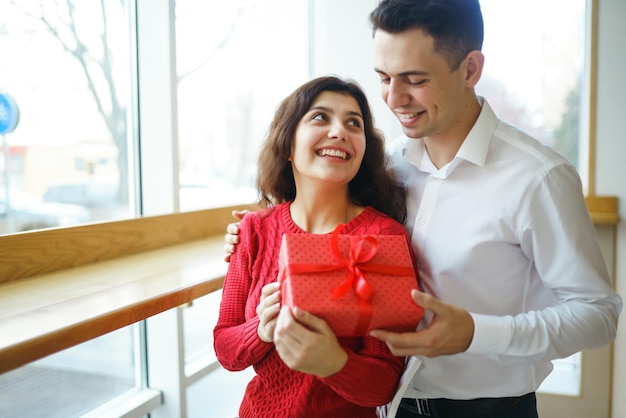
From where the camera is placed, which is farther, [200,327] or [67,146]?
[200,327]

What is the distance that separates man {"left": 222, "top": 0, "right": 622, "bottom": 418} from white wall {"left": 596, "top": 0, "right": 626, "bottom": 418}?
1730mm

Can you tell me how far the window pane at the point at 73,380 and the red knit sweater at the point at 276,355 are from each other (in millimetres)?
766

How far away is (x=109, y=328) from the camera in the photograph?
4.22ft

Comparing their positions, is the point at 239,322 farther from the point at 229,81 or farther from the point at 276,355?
the point at 229,81

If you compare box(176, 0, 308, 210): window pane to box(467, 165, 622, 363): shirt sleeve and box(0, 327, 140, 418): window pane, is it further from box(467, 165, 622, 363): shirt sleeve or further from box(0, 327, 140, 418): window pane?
box(467, 165, 622, 363): shirt sleeve

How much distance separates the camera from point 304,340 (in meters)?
1.07

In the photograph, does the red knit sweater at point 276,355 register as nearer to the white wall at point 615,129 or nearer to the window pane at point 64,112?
the window pane at point 64,112

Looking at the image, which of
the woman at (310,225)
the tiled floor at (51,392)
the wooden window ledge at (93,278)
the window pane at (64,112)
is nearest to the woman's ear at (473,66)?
the woman at (310,225)

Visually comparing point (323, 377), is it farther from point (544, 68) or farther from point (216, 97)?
point (544, 68)

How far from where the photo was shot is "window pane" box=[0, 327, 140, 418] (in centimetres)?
173

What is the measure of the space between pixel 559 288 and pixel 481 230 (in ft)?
0.74

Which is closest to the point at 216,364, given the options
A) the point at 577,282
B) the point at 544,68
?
the point at 577,282

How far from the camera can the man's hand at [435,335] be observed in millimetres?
1105

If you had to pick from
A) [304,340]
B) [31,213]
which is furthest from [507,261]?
[31,213]
